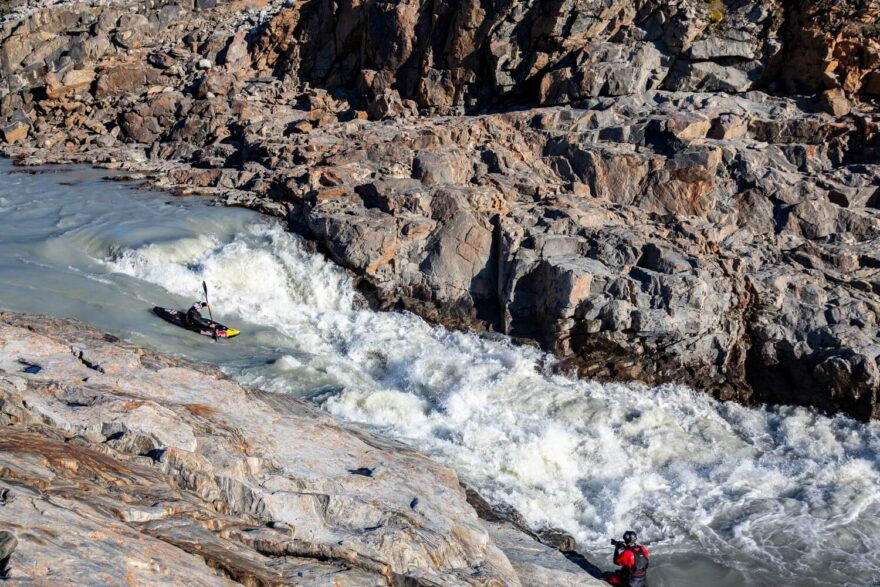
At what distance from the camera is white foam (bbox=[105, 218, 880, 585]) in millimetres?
13719

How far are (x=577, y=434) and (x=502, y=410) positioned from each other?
5.86 feet

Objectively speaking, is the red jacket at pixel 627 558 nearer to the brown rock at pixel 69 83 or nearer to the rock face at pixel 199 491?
the rock face at pixel 199 491

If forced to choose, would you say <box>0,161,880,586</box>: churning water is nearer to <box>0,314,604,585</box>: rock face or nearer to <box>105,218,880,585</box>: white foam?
<box>105,218,880,585</box>: white foam

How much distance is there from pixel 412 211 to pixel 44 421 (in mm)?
14802

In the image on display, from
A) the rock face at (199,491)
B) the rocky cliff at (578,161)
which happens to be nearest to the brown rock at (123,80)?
the rocky cliff at (578,161)

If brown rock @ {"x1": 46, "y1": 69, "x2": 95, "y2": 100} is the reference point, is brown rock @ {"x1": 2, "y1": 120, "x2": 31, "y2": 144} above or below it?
below

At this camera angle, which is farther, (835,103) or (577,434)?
(835,103)

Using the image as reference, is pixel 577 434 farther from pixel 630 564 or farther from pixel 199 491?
pixel 199 491

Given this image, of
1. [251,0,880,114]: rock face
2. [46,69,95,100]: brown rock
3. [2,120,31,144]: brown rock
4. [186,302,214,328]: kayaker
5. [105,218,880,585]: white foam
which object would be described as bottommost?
[105,218,880,585]: white foam

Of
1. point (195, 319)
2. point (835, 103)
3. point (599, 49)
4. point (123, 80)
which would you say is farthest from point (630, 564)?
point (123, 80)

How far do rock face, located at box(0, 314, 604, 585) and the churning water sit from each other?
146 inches

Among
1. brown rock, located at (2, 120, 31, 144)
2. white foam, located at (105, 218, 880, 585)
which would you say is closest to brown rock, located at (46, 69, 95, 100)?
brown rock, located at (2, 120, 31, 144)

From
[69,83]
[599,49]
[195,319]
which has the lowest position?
[195,319]

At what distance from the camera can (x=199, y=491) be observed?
865cm
